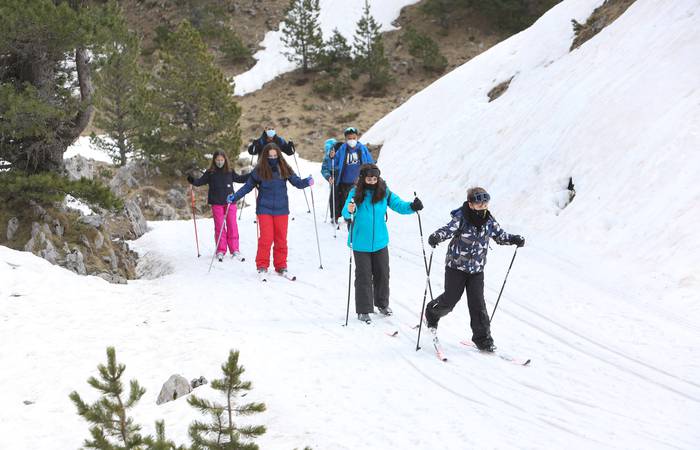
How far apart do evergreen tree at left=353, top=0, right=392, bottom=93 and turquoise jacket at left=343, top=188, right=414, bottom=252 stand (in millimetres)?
39689

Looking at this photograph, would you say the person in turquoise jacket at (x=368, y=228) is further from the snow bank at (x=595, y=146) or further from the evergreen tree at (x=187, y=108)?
the evergreen tree at (x=187, y=108)

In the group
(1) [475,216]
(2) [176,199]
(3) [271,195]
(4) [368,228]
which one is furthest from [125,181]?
(1) [475,216]

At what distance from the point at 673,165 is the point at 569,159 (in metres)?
2.78

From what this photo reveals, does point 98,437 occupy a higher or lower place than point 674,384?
higher

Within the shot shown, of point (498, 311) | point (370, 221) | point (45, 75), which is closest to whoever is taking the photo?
point (370, 221)

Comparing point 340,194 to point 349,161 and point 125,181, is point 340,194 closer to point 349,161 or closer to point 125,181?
point 349,161

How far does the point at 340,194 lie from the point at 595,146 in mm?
6271

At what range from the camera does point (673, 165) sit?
37.9 ft

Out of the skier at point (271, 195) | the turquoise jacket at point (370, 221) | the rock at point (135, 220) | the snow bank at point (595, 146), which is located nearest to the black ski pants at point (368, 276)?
the turquoise jacket at point (370, 221)

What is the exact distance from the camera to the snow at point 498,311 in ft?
18.2

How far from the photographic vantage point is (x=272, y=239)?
11.1 meters

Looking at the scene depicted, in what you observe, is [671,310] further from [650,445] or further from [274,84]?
[274,84]

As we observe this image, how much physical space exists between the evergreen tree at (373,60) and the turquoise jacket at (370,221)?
39.7m

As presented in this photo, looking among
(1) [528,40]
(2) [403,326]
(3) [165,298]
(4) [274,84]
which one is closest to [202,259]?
(3) [165,298]
